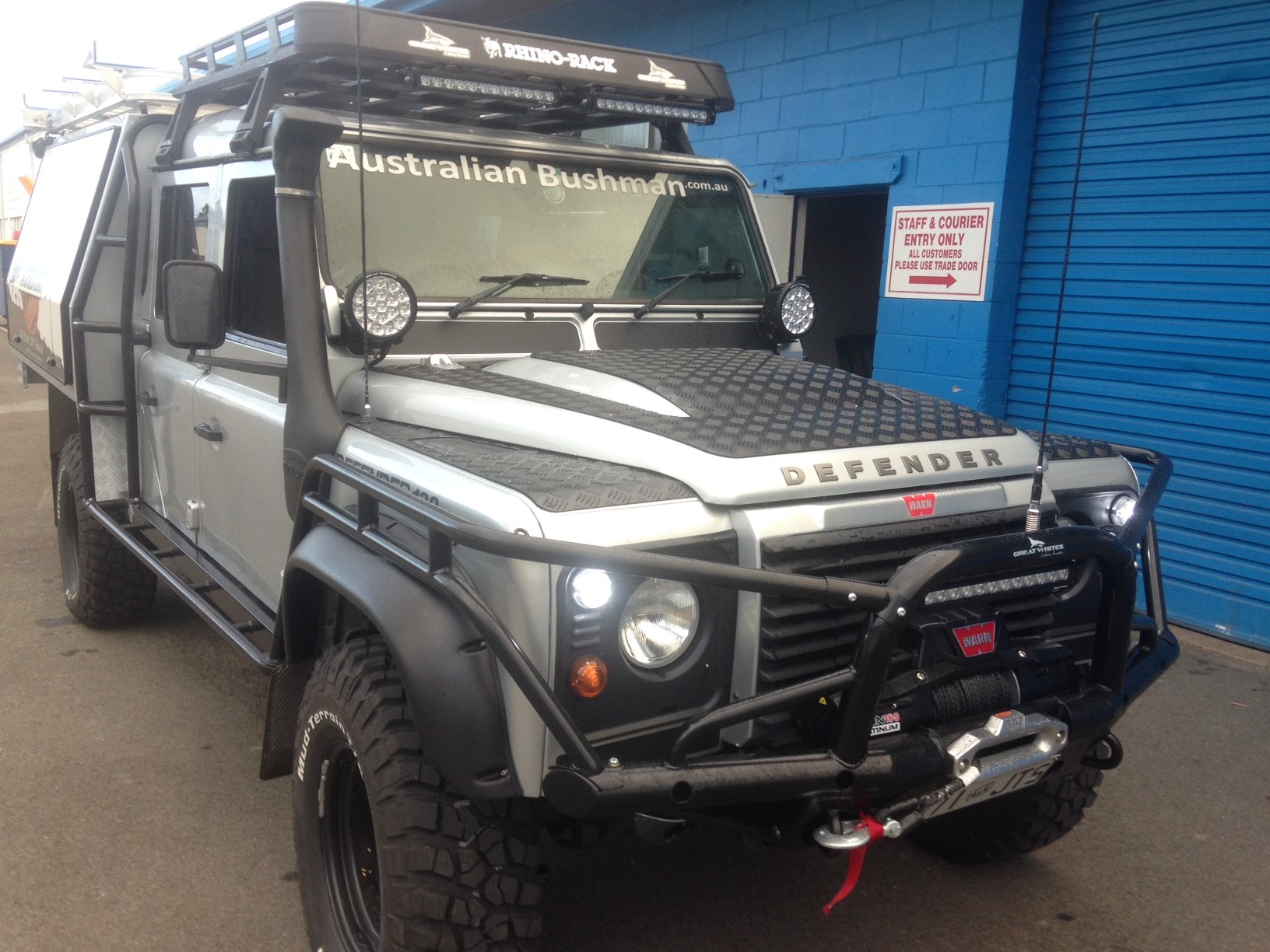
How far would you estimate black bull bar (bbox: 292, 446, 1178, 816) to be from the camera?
191 centimetres

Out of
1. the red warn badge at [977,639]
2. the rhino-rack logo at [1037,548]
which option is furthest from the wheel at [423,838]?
the rhino-rack logo at [1037,548]

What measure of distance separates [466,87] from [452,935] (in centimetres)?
250

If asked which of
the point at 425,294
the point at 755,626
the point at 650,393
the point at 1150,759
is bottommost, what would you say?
the point at 1150,759

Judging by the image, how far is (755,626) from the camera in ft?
7.16

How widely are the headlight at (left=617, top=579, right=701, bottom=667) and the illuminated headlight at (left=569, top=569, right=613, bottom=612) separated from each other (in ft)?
0.23

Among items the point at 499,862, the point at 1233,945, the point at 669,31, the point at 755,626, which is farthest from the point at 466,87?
the point at 669,31

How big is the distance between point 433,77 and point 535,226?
55cm

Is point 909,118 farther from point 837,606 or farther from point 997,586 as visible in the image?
point 837,606

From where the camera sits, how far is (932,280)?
6555 millimetres

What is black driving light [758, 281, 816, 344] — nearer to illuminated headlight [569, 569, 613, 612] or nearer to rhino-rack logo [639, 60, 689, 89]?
rhino-rack logo [639, 60, 689, 89]

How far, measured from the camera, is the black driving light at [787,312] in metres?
3.79

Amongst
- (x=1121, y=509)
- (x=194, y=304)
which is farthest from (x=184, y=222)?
(x=1121, y=509)

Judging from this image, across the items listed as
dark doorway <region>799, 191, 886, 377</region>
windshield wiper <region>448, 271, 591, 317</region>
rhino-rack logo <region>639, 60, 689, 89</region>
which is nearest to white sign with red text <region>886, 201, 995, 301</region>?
dark doorway <region>799, 191, 886, 377</region>

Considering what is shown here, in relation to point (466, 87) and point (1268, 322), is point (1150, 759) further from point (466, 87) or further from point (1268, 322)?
point (466, 87)
